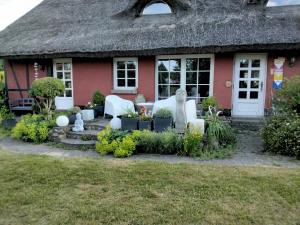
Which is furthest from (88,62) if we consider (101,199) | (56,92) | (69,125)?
(101,199)

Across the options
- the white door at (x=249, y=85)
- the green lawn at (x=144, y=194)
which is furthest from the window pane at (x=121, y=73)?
the green lawn at (x=144, y=194)

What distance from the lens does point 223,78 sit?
8.62 metres

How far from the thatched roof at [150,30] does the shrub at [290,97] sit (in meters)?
1.72

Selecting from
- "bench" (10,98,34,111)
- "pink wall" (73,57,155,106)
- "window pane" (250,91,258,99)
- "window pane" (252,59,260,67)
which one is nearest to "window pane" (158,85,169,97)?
"pink wall" (73,57,155,106)

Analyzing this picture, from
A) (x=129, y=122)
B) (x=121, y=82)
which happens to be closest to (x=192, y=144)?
(x=129, y=122)

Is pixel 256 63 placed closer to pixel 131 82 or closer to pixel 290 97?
pixel 290 97

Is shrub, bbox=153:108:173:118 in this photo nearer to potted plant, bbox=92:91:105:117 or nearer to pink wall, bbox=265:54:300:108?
potted plant, bbox=92:91:105:117

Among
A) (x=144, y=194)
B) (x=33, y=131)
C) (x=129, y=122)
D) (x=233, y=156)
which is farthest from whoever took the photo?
(x=33, y=131)

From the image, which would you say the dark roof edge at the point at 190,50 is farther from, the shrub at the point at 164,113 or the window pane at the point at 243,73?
the shrub at the point at 164,113

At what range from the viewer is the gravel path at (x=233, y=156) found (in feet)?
16.3

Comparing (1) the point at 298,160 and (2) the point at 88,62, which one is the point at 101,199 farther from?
(2) the point at 88,62

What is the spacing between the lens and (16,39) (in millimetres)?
10430

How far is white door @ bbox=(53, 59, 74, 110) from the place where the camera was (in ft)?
33.7

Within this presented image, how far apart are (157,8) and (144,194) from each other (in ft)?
27.3
